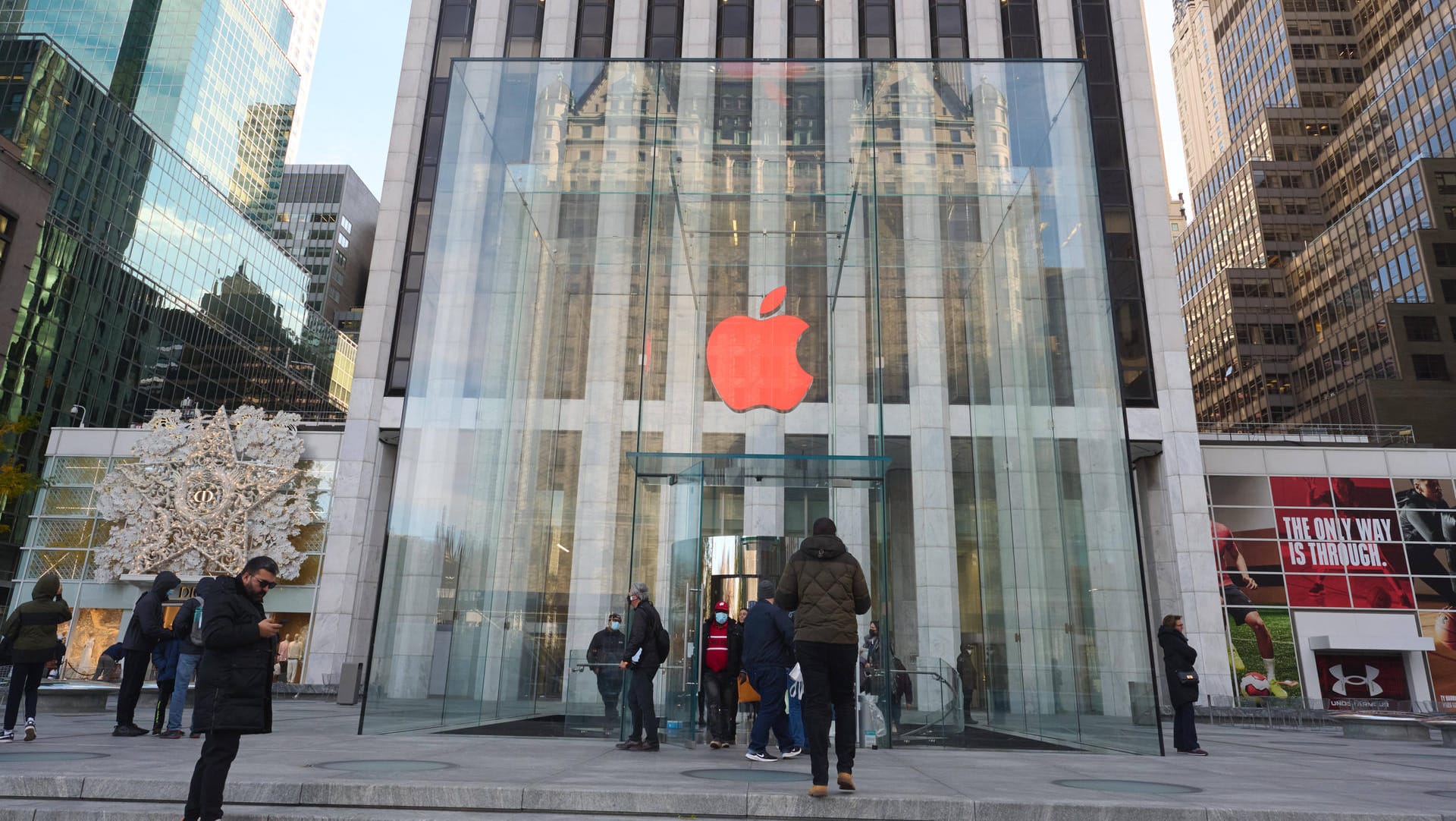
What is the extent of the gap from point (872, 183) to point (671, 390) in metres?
4.96

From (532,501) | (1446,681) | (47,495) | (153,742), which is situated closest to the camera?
(153,742)

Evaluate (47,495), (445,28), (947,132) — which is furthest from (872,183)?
(47,495)

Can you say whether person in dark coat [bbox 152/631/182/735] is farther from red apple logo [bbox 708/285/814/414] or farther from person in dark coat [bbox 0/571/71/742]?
red apple logo [bbox 708/285/814/414]

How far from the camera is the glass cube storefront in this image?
13.2 metres

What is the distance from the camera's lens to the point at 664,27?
3634cm

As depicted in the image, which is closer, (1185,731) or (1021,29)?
(1185,731)

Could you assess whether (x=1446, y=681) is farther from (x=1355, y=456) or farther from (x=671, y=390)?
(x=671, y=390)

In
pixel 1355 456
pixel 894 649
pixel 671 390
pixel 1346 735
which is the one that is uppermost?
pixel 1355 456

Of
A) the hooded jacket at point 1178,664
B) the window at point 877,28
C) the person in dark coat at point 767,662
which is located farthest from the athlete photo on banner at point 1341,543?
the person in dark coat at point 767,662

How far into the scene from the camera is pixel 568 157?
1594 cm

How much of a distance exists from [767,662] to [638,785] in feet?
9.33

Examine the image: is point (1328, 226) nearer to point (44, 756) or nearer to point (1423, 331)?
point (1423, 331)

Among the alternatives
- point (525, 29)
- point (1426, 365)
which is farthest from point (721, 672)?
point (1426, 365)

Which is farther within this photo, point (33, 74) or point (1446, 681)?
point (33, 74)
